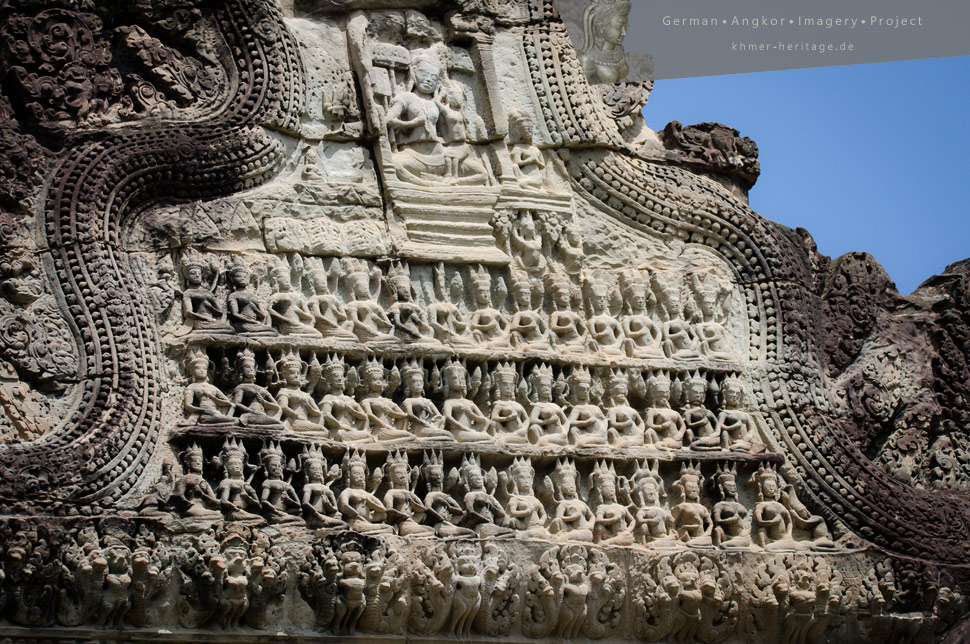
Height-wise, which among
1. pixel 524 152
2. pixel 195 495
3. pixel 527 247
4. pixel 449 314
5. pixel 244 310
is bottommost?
pixel 195 495

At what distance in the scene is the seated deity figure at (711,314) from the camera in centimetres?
1012

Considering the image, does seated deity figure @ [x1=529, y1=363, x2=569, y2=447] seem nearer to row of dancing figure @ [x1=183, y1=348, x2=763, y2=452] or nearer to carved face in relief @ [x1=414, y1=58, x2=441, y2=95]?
row of dancing figure @ [x1=183, y1=348, x2=763, y2=452]

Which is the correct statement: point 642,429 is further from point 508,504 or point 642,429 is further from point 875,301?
point 875,301

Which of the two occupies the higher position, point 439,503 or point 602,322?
point 602,322

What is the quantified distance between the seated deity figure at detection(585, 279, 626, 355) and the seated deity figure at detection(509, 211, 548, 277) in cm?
29

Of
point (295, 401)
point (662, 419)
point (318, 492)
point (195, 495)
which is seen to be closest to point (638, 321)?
point (662, 419)

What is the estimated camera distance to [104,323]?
9.05m

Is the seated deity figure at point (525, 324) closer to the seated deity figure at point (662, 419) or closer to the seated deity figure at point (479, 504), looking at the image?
the seated deity figure at point (662, 419)

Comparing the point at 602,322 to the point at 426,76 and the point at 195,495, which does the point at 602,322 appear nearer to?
the point at 426,76

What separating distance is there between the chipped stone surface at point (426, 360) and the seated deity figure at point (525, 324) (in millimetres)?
18

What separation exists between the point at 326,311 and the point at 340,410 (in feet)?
1.70

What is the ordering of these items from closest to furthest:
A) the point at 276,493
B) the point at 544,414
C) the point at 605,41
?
the point at 276,493, the point at 544,414, the point at 605,41

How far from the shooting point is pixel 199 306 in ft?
30.5

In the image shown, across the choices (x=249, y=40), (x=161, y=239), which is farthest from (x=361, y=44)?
(x=161, y=239)
